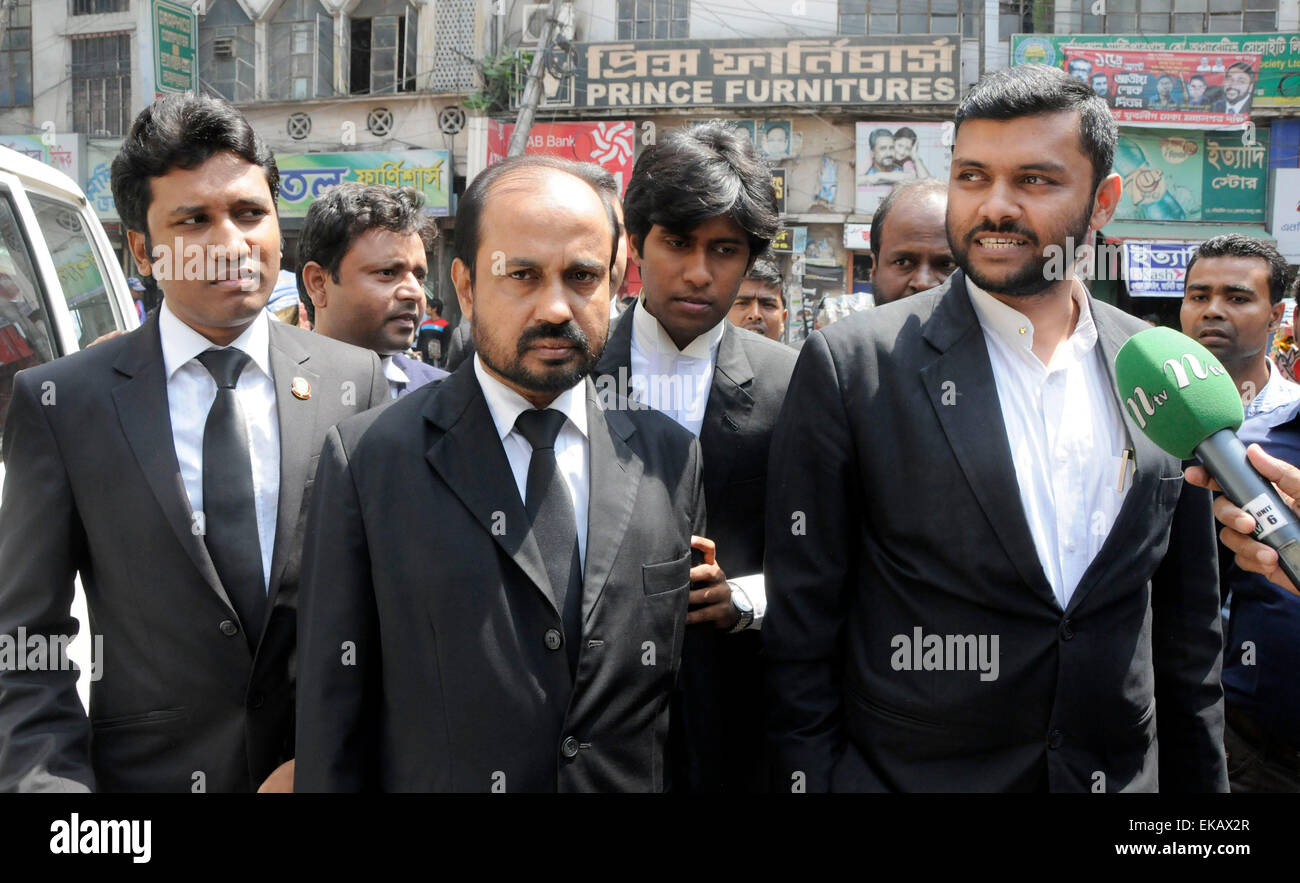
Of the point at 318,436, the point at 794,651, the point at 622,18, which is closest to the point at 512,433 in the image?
the point at 318,436

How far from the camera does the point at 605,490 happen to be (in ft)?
6.07

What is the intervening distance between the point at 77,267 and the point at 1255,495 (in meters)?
3.75

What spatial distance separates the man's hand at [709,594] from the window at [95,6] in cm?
1968

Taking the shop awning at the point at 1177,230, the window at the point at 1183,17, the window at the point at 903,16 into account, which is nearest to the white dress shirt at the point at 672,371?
the shop awning at the point at 1177,230

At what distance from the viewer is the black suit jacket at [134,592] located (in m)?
1.88

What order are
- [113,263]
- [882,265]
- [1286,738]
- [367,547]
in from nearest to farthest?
[367,547], [1286,738], [882,265], [113,263]

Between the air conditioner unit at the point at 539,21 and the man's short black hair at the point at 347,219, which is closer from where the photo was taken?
the man's short black hair at the point at 347,219

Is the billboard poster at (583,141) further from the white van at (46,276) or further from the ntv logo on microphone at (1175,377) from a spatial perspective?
the ntv logo on microphone at (1175,377)

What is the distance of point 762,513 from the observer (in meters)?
2.39

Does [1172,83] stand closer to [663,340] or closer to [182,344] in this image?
[663,340]

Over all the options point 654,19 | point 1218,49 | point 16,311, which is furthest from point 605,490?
point 1218,49

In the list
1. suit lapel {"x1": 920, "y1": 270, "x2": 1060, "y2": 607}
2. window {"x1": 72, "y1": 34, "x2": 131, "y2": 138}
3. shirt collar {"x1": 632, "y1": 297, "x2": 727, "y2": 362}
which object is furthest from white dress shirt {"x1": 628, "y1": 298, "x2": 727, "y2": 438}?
window {"x1": 72, "y1": 34, "x2": 131, "y2": 138}
